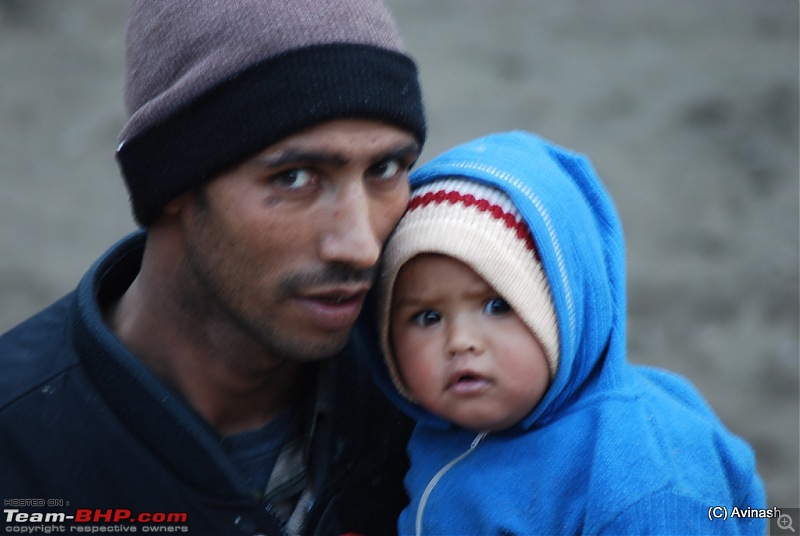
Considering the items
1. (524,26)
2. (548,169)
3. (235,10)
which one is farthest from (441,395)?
(524,26)

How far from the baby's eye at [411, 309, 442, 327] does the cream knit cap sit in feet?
0.33

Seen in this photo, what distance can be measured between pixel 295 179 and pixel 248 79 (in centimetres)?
22

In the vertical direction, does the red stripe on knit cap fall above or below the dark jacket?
above

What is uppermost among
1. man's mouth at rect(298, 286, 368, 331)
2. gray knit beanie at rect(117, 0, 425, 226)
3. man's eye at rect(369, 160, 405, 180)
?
gray knit beanie at rect(117, 0, 425, 226)

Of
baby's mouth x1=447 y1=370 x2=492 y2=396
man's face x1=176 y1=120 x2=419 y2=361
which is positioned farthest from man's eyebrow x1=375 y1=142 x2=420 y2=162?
baby's mouth x1=447 y1=370 x2=492 y2=396

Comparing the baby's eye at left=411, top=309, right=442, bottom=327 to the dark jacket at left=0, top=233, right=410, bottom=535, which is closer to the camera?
the dark jacket at left=0, top=233, right=410, bottom=535

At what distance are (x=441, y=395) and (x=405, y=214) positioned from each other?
0.40 meters

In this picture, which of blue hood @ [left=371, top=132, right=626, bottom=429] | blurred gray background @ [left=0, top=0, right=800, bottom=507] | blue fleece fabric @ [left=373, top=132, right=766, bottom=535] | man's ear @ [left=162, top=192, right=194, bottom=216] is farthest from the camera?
blurred gray background @ [left=0, top=0, right=800, bottom=507]

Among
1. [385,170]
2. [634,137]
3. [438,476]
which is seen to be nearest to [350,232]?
[385,170]

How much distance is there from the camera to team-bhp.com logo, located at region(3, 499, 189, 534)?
229 cm

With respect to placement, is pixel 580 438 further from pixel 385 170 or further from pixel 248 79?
pixel 248 79

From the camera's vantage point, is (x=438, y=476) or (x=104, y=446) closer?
(x=104, y=446)

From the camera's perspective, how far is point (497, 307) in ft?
8.00

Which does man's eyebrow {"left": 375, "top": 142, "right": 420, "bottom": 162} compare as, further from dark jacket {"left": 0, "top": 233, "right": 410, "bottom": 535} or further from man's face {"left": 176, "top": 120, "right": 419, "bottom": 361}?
dark jacket {"left": 0, "top": 233, "right": 410, "bottom": 535}
